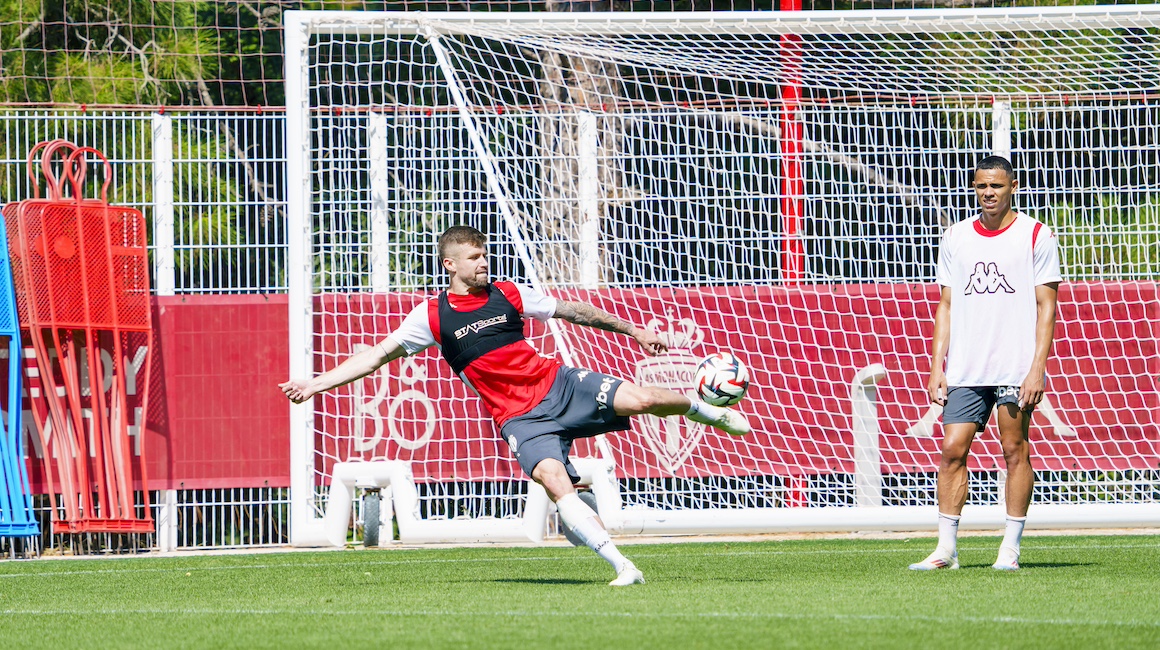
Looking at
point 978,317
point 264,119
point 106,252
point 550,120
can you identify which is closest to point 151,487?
point 106,252

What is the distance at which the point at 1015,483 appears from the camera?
25.3 feet

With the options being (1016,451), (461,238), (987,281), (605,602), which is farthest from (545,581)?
(987,281)

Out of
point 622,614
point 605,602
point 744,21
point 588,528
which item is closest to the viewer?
point 622,614

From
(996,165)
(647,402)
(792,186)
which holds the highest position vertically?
(792,186)

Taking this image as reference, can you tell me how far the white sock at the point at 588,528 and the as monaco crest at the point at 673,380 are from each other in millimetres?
4487

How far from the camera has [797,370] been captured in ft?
39.2

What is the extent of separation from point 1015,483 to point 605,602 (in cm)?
238

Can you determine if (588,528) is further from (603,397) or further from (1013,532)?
(1013,532)

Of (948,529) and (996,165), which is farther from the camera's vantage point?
(948,529)

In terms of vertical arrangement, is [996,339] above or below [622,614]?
above

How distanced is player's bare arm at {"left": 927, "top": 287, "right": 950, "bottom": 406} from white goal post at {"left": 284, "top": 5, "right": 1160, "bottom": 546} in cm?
371

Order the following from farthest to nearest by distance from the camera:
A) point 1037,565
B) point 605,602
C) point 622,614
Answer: point 1037,565 < point 605,602 < point 622,614

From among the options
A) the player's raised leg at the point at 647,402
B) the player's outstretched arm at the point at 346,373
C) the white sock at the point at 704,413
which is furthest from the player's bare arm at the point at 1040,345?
the player's outstretched arm at the point at 346,373

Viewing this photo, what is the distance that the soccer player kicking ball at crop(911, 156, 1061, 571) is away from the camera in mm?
7566
